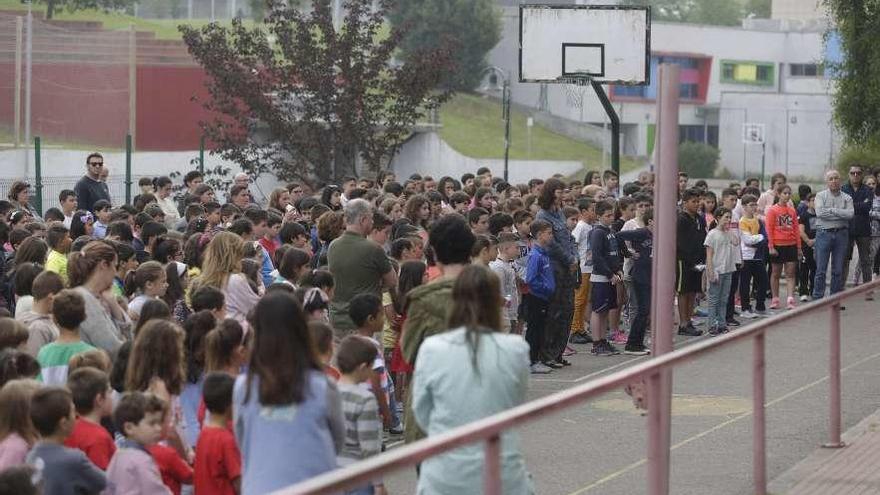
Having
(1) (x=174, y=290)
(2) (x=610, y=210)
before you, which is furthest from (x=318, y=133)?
(1) (x=174, y=290)

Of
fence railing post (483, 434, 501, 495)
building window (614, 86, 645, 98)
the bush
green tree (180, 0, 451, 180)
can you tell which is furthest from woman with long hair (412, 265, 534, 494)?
building window (614, 86, 645, 98)

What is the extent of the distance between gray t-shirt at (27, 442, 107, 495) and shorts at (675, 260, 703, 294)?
556 inches

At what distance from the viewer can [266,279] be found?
14195 millimetres

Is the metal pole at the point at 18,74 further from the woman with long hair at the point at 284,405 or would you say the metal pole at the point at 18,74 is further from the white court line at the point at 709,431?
the woman with long hair at the point at 284,405

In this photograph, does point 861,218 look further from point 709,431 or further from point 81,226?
point 709,431

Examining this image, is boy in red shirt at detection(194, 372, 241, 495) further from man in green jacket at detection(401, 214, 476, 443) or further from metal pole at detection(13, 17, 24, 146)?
metal pole at detection(13, 17, 24, 146)

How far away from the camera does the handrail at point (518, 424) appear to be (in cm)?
444

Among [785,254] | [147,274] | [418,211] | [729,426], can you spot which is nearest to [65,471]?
[729,426]

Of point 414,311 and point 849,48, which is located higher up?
point 849,48

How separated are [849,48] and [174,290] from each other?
24.7 m

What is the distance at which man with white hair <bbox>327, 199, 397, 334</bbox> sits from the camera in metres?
12.1

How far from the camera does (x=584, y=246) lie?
1912 centimetres

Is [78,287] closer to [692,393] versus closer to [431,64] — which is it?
[692,393]

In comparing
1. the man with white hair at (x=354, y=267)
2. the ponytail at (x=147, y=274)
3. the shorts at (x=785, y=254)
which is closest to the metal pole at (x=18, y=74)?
the shorts at (x=785, y=254)
